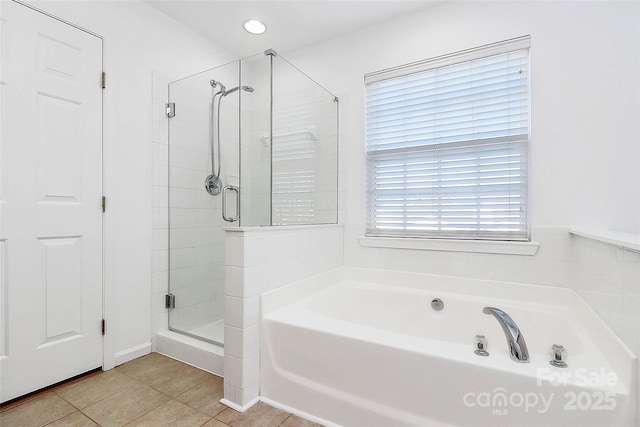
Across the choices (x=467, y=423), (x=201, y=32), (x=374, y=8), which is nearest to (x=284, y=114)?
(x=374, y=8)

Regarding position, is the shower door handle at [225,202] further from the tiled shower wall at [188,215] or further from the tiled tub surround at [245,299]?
the tiled tub surround at [245,299]

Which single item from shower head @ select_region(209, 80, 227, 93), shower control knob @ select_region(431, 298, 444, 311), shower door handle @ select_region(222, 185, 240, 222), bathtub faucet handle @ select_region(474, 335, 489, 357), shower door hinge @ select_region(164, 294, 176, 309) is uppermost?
shower head @ select_region(209, 80, 227, 93)

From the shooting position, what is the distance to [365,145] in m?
2.47

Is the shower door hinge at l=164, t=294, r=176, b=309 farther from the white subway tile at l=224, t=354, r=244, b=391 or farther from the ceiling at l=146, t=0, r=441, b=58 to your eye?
the ceiling at l=146, t=0, r=441, b=58

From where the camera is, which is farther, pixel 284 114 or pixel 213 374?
pixel 284 114

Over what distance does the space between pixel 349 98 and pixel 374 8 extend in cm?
64

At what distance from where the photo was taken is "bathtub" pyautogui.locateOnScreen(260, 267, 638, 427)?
1039mm

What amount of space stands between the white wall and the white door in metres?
0.06

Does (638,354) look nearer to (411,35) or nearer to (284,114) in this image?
(284,114)

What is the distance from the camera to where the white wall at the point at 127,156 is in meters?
1.95

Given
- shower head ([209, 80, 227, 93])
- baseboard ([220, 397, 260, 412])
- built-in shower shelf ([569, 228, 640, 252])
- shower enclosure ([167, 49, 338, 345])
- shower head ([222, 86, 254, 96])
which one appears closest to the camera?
built-in shower shelf ([569, 228, 640, 252])

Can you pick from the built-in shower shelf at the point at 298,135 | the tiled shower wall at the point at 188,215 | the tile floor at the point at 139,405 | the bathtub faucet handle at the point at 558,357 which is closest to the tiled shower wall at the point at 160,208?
the tiled shower wall at the point at 188,215

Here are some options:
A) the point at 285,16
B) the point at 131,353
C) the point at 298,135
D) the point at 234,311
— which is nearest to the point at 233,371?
the point at 234,311

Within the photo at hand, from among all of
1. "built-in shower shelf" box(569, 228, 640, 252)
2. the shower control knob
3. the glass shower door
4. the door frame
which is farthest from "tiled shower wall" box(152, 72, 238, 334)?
"built-in shower shelf" box(569, 228, 640, 252)
